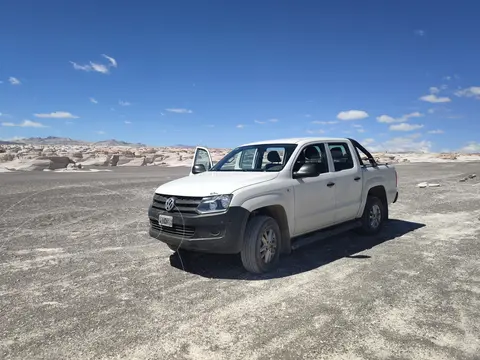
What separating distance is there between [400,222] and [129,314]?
7.15 metres

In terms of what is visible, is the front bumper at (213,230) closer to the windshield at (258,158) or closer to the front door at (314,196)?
the front door at (314,196)

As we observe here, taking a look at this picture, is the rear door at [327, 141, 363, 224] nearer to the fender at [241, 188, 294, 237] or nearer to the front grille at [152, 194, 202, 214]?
the fender at [241, 188, 294, 237]

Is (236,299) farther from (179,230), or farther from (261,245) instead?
(179,230)

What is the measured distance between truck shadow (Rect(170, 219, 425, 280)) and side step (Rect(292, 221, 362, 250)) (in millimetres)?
306

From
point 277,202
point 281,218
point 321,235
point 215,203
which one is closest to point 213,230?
point 215,203

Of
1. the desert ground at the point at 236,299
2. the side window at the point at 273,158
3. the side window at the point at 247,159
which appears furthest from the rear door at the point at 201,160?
the desert ground at the point at 236,299

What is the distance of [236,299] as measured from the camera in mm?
4480

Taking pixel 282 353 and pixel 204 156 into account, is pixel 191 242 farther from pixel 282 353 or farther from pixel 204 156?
pixel 204 156

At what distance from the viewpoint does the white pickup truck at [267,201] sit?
16.5ft

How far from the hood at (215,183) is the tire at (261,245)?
538 mm

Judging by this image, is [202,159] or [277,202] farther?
[202,159]

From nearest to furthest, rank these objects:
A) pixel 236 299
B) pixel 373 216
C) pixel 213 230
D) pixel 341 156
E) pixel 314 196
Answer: pixel 236 299 < pixel 213 230 < pixel 314 196 < pixel 341 156 < pixel 373 216

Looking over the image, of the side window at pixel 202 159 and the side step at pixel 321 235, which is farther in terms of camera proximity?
the side window at pixel 202 159

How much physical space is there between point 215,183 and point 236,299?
5.27 feet
